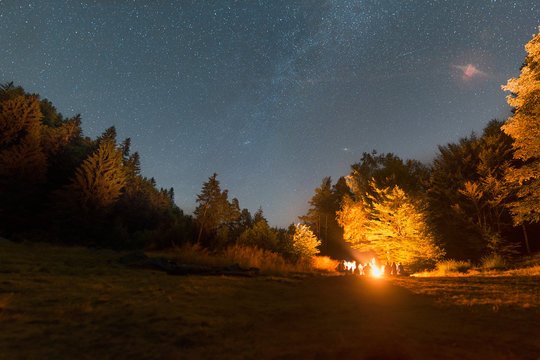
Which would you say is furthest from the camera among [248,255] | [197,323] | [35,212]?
[35,212]

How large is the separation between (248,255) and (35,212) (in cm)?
2557

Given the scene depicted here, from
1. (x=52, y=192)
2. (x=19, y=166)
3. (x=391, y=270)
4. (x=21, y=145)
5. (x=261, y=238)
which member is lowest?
(x=391, y=270)

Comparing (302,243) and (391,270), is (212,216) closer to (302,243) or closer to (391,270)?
(302,243)

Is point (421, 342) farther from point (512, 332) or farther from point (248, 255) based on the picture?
point (248, 255)

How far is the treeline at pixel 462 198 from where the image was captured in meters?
12.0

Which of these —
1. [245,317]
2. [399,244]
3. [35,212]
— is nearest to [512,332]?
[245,317]

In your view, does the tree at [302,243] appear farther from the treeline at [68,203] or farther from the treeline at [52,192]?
the treeline at [52,192]

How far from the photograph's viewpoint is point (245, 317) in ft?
9.93

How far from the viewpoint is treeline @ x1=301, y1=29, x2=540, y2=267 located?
1196cm

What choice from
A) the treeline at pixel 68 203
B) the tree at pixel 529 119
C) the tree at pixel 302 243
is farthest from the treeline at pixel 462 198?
the treeline at pixel 68 203

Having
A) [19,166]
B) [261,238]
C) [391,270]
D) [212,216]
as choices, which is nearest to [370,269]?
[391,270]

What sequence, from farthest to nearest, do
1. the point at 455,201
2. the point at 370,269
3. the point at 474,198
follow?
the point at 455,201
the point at 474,198
the point at 370,269

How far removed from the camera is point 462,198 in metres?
23.9

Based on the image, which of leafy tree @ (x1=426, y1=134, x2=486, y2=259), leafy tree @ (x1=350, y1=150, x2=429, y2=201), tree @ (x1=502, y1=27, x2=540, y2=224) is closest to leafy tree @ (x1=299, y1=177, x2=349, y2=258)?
leafy tree @ (x1=350, y1=150, x2=429, y2=201)
